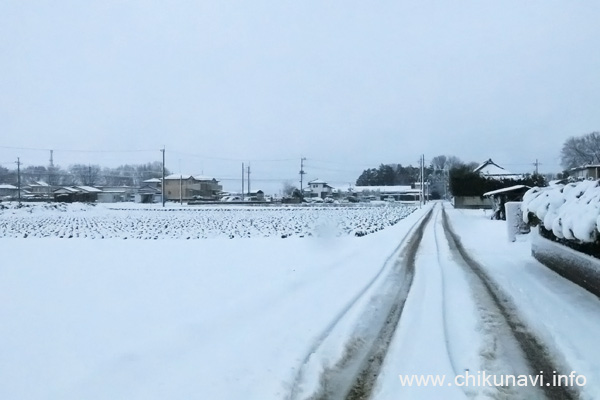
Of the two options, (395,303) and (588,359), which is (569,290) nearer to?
(395,303)

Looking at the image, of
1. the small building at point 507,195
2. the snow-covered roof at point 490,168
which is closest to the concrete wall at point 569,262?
the small building at point 507,195

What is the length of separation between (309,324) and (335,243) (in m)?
10.0

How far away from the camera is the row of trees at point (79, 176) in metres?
123

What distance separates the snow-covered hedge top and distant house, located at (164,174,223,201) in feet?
295

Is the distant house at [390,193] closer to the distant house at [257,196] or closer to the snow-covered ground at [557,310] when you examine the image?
the distant house at [257,196]

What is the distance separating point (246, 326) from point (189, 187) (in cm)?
9906

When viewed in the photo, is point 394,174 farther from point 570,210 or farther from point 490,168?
point 570,210

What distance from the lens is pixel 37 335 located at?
5.47 metres

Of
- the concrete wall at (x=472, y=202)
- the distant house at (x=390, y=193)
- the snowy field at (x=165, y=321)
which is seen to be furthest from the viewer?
the distant house at (x=390, y=193)

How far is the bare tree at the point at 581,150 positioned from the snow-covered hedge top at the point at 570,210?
86.6m

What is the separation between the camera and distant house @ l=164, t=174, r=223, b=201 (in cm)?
10054

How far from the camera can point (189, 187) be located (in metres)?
102

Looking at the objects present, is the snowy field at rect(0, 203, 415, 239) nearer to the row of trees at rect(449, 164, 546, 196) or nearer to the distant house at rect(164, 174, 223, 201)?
the row of trees at rect(449, 164, 546, 196)

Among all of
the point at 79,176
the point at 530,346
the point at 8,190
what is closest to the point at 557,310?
the point at 530,346
